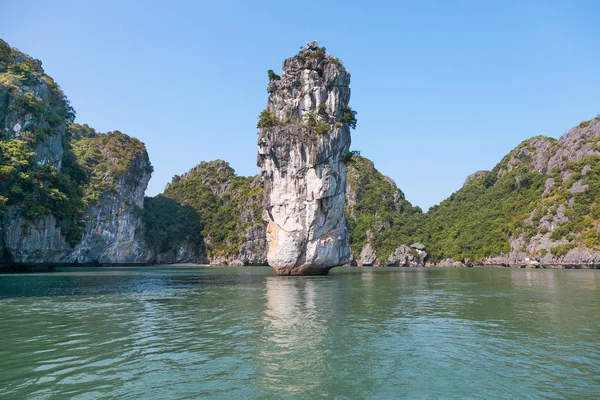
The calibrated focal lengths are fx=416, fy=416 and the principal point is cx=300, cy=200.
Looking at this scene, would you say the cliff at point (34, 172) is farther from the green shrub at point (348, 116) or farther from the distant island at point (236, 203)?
the green shrub at point (348, 116)

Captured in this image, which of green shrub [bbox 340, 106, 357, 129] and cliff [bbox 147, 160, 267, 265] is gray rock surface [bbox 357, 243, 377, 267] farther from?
green shrub [bbox 340, 106, 357, 129]

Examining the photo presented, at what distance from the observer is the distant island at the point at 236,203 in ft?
161

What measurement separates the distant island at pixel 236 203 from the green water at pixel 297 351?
30348mm

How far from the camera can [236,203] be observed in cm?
13925

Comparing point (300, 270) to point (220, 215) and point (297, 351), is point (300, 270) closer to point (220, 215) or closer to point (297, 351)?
point (297, 351)

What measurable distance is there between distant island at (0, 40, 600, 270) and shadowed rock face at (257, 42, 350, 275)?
0.98 feet

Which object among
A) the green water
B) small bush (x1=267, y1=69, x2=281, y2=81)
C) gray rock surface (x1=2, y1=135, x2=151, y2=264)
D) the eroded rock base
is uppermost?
small bush (x1=267, y1=69, x2=281, y2=81)

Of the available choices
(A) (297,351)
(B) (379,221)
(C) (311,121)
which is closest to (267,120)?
(C) (311,121)

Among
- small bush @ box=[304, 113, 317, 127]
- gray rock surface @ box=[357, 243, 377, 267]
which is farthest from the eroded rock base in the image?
gray rock surface @ box=[357, 243, 377, 267]

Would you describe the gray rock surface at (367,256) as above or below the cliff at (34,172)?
below

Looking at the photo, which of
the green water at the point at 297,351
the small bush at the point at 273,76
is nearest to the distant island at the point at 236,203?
the small bush at the point at 273,76

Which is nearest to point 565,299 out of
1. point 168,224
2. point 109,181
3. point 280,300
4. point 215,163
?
point 280,300

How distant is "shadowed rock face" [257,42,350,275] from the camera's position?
4603cm

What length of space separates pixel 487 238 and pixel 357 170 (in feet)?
200
